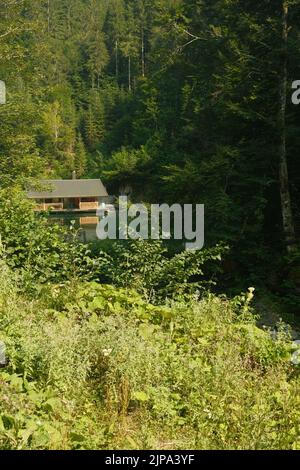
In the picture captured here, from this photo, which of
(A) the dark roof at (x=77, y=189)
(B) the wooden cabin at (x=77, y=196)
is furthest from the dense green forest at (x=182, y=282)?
(B) the wooden cabin at (x=77, y=196)

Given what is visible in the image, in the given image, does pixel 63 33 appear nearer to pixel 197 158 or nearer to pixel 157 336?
pixel 197 158

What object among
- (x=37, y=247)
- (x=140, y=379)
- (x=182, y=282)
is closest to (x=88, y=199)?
(x=37, y=247)

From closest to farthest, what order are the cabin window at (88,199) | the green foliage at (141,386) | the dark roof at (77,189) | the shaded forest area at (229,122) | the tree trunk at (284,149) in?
the green foliage at (141,386) → the tree trunk at (284,149) → the shaded forest area at (229,122) → the dark roof at (77,189) → the cabin window at (88,199)

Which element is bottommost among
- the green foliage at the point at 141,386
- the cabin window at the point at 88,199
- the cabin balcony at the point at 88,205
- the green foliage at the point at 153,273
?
the green foliage at the point at 141,386

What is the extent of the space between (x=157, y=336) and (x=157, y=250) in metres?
2.73

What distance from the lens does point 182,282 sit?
7.04 metres

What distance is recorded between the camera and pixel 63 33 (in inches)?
3612

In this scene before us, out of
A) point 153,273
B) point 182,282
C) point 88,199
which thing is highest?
point 88,199

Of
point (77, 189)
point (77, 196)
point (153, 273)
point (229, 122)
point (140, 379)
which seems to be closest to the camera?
point (140, 379)

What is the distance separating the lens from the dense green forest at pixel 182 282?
342 centimetres

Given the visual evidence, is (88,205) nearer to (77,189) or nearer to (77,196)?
(77,196)

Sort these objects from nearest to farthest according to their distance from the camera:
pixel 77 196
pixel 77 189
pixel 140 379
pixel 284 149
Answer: pixel 140 379 → pixel 284 149 → pixel 77 196 → pixel 77 189

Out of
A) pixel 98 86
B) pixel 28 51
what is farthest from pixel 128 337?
pixel 98 86

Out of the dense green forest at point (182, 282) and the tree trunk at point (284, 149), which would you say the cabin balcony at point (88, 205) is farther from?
the tree trunk at point (284, 149)
